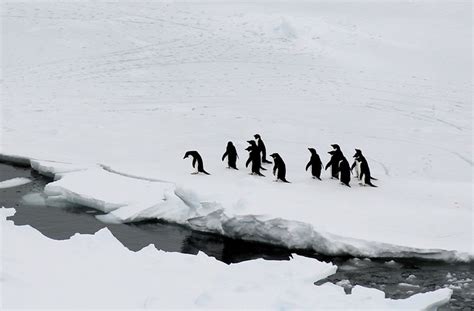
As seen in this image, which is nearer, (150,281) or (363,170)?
(150,281)

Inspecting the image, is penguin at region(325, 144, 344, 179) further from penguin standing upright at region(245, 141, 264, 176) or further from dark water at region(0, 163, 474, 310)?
dark water at region(0, 163, 474, 310)

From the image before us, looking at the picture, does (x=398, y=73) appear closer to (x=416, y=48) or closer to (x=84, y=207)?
(x=416, y=48)

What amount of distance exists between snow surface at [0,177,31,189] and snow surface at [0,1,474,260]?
117 centimetres

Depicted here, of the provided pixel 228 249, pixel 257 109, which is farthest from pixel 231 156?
pixel 257 109

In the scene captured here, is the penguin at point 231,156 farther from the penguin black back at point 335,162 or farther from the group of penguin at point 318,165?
the penguin black back at point 335,162

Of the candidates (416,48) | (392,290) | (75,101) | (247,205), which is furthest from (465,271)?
(416,48)

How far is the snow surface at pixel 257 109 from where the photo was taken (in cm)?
1252

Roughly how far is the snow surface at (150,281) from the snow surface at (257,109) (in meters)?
2.63

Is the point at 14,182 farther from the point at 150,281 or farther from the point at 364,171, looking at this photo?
the point at 150,281

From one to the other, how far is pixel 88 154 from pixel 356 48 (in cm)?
1498

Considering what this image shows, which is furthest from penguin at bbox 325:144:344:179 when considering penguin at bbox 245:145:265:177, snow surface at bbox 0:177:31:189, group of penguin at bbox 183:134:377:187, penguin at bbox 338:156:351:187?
snow surface at bbox 0:177:31:189

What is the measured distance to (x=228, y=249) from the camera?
12109 mm

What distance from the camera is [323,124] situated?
20516 mm

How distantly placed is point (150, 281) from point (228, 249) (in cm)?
362
